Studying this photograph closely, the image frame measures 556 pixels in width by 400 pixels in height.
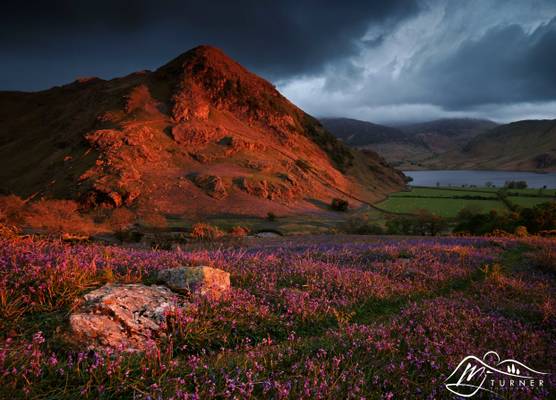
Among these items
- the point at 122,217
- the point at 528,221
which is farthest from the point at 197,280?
A: the point at 122,217

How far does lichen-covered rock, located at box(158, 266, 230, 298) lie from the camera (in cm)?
559

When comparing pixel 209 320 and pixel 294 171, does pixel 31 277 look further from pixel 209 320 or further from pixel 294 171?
pixel 294 171

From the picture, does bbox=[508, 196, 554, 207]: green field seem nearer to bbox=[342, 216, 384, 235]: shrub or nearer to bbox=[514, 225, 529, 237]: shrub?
bbox=[342, 216, 384, 235]: shrub

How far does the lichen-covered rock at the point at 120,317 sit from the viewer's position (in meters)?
3.94

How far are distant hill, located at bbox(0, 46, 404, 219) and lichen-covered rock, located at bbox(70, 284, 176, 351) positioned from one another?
2190 inches

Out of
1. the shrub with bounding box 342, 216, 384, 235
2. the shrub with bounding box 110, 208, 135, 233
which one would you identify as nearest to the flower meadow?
the shrub with bounding box 342, 216, 384, 235

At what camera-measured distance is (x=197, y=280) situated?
5.77 meters

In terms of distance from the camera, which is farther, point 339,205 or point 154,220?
point 339,205

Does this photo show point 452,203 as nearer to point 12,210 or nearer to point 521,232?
point 521,232

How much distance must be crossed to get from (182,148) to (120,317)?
256ft

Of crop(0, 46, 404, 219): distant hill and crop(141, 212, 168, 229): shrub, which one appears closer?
crop(141, 212, 168, 229): shrub

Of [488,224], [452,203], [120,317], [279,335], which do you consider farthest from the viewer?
[452,203]

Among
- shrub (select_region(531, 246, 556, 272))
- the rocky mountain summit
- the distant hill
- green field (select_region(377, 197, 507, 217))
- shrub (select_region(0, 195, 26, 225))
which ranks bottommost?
green field (select_region(377, 197, 507, 217))

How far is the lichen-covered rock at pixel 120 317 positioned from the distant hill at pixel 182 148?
2190 inches
